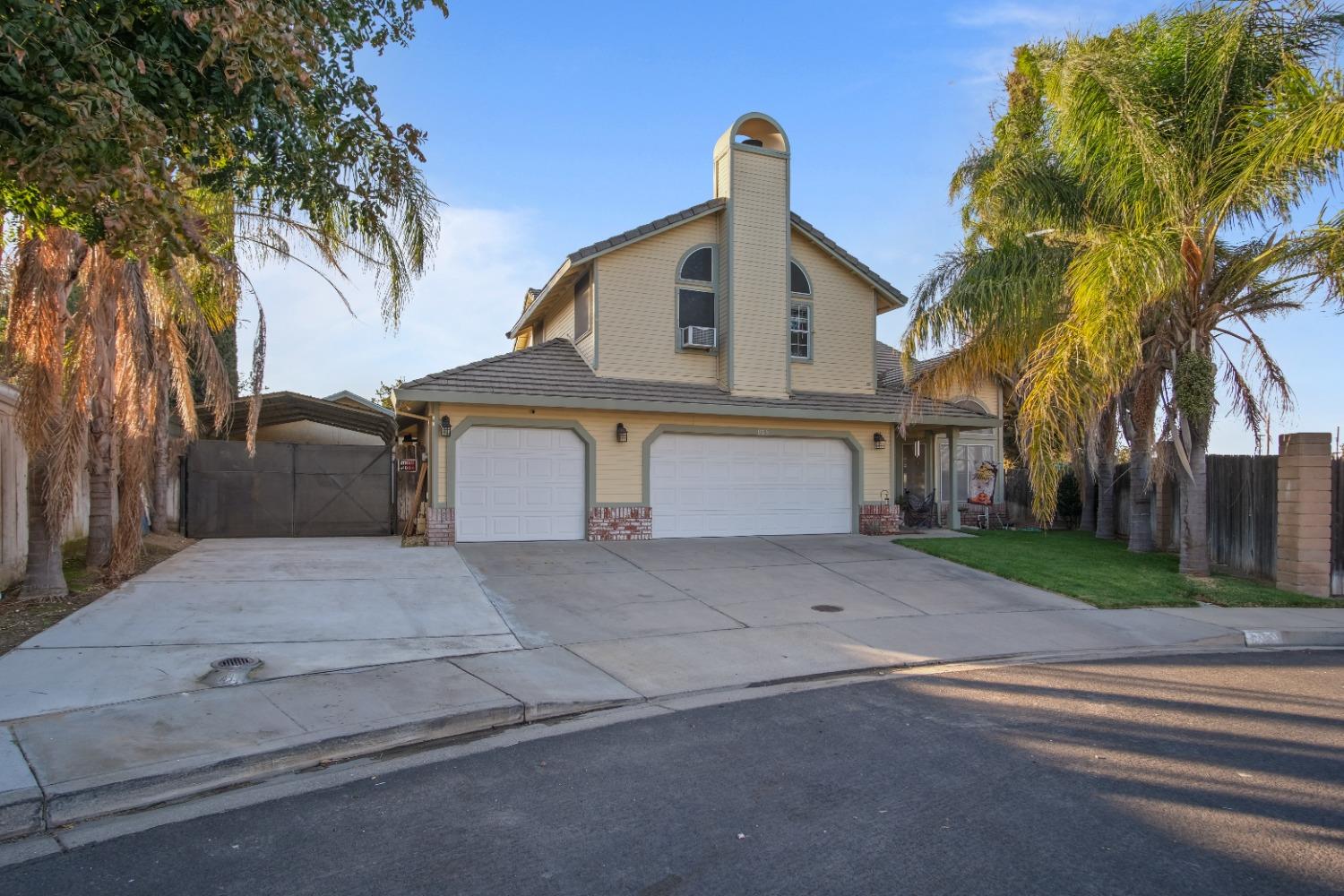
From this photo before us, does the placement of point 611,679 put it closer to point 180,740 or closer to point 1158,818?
point 180,740

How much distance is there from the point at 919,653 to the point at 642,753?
4.12 meters

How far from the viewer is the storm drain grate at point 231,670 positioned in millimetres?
6801

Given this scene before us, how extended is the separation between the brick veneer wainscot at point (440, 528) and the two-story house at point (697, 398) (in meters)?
0.03

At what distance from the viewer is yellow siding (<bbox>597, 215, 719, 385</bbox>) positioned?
53.8 feet

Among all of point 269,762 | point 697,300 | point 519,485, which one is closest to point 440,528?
point 519,485

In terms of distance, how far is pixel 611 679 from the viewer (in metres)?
7.48

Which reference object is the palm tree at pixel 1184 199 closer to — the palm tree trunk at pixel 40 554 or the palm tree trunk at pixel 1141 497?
the palm tree trunk at pixel 1141 497

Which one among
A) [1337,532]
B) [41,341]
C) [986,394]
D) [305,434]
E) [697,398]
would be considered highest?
[986,394]

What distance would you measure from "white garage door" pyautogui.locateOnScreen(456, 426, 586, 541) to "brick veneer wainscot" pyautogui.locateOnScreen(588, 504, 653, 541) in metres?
0.27

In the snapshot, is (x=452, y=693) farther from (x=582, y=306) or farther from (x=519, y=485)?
(x=582, y=306)

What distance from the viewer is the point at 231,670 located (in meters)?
6.98

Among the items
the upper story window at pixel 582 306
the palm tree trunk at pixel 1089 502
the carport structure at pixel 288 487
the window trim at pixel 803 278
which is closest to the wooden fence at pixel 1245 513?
the palm tree trunk at pixel 1089 502

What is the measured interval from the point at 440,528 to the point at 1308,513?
44.4 ft

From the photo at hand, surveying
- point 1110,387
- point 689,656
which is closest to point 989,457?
point 1110,387
